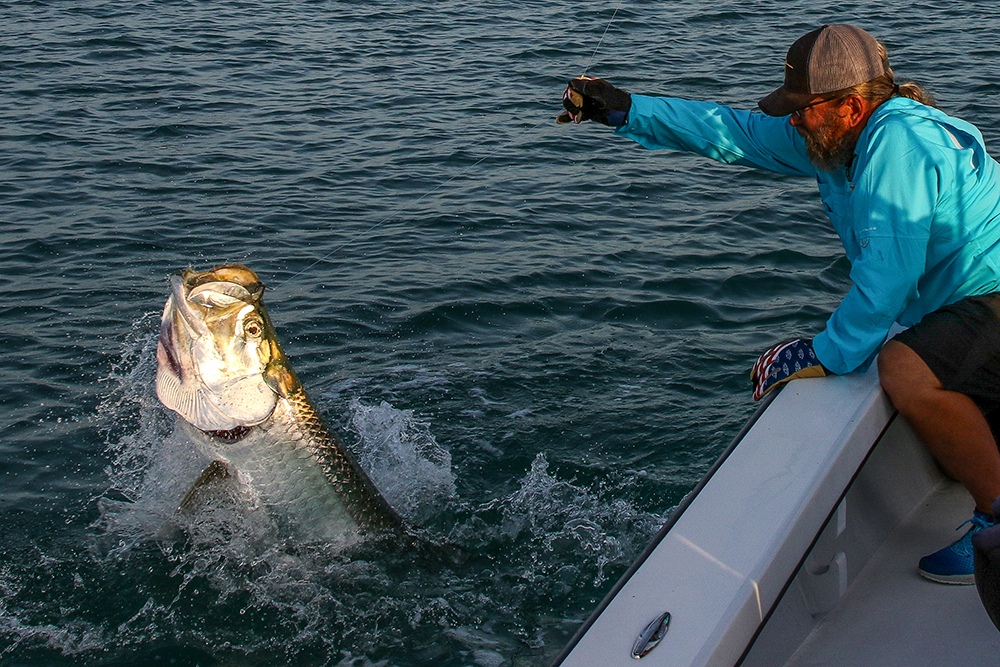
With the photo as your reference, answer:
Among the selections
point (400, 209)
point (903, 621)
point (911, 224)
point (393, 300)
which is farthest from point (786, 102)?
point (400, 209)

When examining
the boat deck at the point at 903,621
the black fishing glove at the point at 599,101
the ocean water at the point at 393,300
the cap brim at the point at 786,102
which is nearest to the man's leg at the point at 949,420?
the boat deck at the point at 903,621

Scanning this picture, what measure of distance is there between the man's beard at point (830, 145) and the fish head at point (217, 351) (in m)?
1.99

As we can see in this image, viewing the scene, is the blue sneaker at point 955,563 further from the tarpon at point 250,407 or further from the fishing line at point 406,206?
the fishing line at point 406,206

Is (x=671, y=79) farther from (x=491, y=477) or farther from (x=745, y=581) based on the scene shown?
(x=745, y=581)

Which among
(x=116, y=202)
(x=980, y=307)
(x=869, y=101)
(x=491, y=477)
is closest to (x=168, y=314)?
(x=491, y=477)

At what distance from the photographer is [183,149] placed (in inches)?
362

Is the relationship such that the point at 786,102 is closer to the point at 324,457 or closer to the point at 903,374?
the point at 903,374

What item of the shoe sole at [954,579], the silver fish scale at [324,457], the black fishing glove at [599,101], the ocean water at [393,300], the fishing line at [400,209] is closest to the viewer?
the shoe sole at [954,579]

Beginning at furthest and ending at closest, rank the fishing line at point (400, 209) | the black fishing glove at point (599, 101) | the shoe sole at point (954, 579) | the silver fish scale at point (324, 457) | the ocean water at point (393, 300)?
the fishing line at point (400, 209), the black fishing glove at point (599, 101), the ocean water at point (393, 300), the silver fish scale at point (324, 457), the shoe sole at point (954, 579)

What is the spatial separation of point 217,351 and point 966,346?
250 cm

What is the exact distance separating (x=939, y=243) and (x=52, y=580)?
3.66 m

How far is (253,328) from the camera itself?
3611mm

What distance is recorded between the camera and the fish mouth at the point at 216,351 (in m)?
3.54

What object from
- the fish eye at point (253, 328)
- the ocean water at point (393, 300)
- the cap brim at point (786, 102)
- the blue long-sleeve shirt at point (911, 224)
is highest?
the cap brim at point (786, 102)
